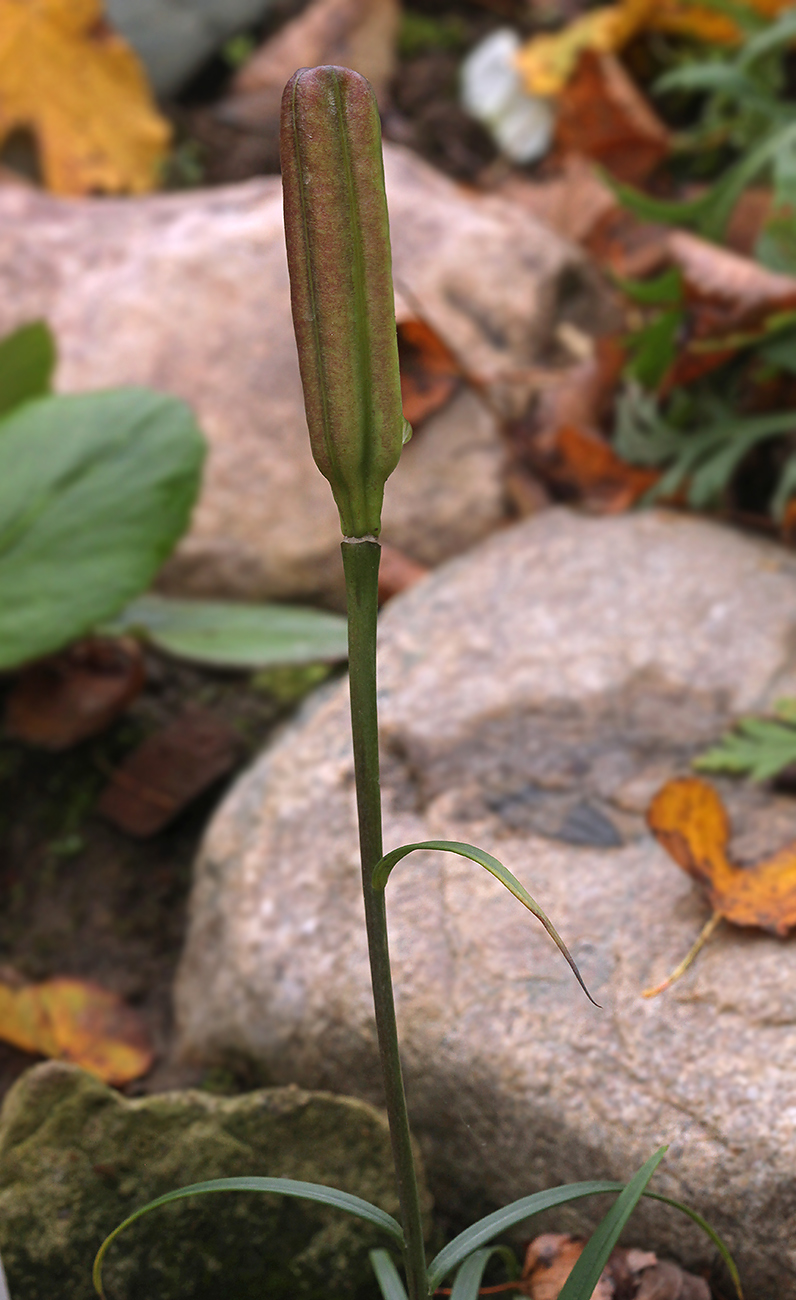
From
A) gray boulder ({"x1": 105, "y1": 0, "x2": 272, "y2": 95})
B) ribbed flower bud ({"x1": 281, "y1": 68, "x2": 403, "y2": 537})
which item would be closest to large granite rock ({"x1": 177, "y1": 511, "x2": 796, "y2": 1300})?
ribbed flower bud ({"x1": 281, "y1": 68, "x2": 403, "y2": 537})

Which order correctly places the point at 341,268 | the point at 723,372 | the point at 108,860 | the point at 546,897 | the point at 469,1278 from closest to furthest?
the point at 341,268
the point at 469,1278
the point at 546,897
the point at 108,860
the point at 723,372

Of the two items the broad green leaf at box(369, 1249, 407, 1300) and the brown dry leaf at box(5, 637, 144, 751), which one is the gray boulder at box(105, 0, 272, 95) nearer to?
the brown dry leaf at box(5, 637, 144, 751)

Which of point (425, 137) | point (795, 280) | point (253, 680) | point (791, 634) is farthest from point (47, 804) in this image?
point (425, 137)

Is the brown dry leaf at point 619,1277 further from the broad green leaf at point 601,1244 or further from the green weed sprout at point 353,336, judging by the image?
the green weed sprout at point 353,336

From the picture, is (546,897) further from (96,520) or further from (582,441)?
(582,441)

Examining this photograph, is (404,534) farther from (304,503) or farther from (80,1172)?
(80,1172)

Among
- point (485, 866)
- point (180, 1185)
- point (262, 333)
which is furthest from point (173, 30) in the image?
point (485, 866)

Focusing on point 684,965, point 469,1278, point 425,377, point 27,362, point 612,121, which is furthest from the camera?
point 612,121
